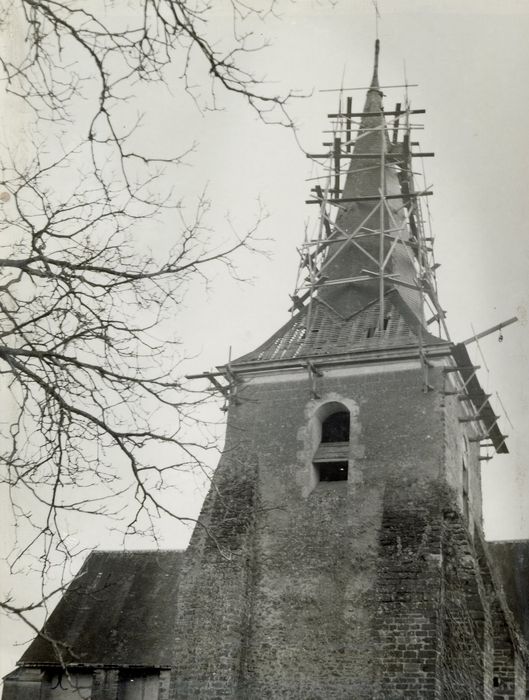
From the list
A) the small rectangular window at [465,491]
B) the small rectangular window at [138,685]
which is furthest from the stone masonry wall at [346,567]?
the small rectangular window at [138,685]

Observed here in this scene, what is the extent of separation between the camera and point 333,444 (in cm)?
1672

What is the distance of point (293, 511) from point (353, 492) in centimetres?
115

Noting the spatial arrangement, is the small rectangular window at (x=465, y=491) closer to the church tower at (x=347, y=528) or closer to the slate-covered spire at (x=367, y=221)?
the church tower at (x=347, y=528)

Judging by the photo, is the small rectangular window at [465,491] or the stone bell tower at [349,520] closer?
the stone bell tower at [349,520]

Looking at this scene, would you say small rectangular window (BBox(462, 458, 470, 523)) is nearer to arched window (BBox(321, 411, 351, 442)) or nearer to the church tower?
the church tower

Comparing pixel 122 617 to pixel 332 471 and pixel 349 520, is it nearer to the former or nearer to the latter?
pixel 332 471

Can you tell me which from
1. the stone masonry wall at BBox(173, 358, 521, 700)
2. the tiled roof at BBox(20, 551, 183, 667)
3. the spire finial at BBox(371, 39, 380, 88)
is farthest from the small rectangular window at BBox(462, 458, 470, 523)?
the spire finial at BBox(371, 39, 380, 88)

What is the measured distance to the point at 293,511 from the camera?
52.4ft

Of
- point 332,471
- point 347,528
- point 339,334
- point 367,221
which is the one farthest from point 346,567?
point 367,221

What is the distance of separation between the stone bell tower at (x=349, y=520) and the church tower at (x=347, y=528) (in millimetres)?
27

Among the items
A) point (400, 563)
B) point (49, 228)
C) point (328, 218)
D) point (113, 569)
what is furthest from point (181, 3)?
point (113, 569)

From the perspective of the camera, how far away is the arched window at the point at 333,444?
16.4m

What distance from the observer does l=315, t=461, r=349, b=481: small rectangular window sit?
16922mm

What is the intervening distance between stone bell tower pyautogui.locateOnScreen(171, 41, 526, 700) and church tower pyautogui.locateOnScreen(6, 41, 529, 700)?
0.09ft
